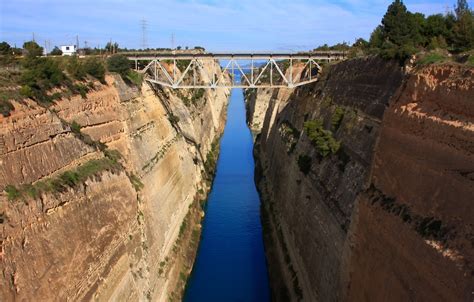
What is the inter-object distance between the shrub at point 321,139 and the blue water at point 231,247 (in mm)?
6717

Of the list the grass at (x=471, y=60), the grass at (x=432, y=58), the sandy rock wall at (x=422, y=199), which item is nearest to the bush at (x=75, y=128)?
the sandy rock wall at (x=422, y=199)

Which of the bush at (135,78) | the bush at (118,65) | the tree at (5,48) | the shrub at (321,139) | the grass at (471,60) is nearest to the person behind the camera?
the grass at (471,60)

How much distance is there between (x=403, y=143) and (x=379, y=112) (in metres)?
3.80

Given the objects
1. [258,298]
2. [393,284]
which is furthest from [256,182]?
[393,284]

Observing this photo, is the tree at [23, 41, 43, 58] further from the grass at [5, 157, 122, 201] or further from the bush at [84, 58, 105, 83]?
the grass at [5, 157, 122, 201]

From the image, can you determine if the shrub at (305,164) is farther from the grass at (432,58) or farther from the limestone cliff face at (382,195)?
the grass at (432,58)

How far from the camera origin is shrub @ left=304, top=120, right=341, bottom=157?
21517 millimetres

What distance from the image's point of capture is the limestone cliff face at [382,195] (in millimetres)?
11359

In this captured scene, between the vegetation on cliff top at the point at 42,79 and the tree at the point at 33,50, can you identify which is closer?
the vegetation on cliff top at the point at 42,79

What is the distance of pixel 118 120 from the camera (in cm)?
2319

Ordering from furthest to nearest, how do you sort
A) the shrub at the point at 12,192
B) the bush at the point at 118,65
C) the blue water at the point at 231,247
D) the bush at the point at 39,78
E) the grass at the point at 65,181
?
the bush at the point at 118,65 → the blue water at the point at 231,247 → the bush at the point at 39,78 → the grass at the point at 65,181 → the shrub at the point at 12,192

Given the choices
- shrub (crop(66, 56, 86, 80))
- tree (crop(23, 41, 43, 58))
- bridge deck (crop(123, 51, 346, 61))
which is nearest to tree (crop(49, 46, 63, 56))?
bridge deck (crop(123, 51, 346, 61))

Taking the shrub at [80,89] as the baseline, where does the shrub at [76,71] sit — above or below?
above

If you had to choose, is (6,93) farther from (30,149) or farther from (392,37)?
(392,37)
